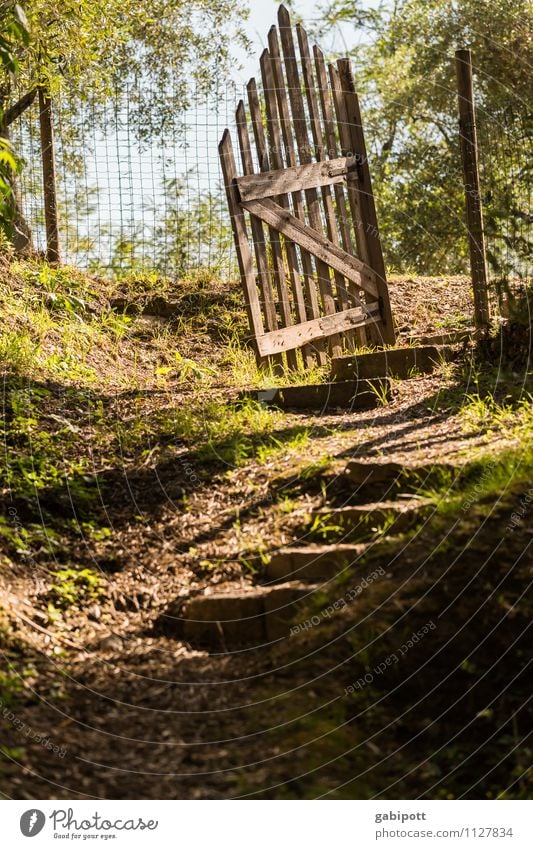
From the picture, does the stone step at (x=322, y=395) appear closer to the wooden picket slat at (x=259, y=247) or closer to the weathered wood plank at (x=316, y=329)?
the weathered wood plank at (x=316, y=329)

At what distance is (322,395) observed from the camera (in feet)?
23.7

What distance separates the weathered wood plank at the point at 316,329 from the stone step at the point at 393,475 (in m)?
2.84

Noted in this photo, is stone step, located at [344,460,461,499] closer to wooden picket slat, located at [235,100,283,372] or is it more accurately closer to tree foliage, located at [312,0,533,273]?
wooden picket slat, located at [235,100,283,372]

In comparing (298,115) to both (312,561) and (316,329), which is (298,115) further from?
(312,561)

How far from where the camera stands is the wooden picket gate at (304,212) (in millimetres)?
7738

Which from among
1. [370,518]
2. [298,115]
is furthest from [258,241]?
[370,518]

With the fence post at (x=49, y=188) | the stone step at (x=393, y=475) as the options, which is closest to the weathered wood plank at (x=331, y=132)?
the fence post at (x=49, y=188)

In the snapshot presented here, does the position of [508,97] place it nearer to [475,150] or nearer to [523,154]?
[523,154]

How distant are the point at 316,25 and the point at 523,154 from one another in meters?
9.09

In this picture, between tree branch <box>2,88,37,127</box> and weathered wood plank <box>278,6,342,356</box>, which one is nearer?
weathered wood plank <box>278,6,342,356</box>

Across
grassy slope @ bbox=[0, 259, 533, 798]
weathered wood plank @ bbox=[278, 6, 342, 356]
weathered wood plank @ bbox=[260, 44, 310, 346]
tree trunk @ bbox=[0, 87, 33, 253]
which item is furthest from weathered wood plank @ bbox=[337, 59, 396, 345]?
tree trunk @ bbox=[0, 87, 33, 253]

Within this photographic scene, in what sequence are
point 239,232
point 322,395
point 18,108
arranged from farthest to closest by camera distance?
1. point 18,108
2. point 239,232
3. point 322,395

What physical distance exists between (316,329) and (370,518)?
3813mm

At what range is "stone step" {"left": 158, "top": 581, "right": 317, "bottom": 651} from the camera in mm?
4297
